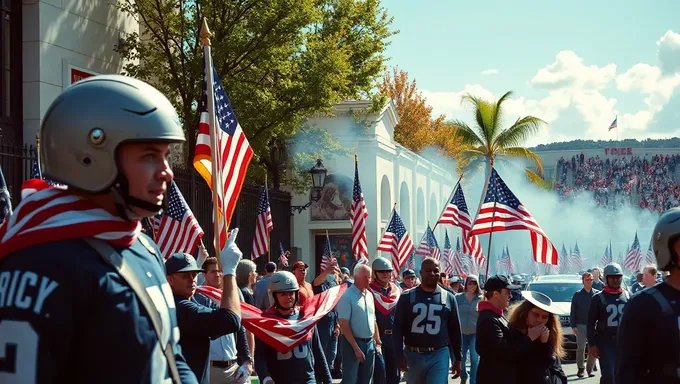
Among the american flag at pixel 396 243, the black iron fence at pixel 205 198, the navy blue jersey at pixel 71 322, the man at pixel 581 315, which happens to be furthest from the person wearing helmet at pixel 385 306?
the navy blue jersey at pixel 71 322

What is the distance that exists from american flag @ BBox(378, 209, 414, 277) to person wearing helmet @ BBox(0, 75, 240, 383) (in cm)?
2187

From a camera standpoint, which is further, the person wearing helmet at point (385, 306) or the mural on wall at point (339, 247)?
the mural on wall at point (339, 247)

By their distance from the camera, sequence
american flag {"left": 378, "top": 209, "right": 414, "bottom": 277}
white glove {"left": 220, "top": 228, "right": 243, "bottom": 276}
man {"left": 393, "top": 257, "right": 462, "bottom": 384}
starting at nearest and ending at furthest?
white glove {"left": 220, "top": 228, "right": 243, "bottom": 276}, man {"left": 393, "top": 257, "right": 462, "bottom": 384}, american flag {"left": 378, "top": 209, "right": 414, "bottom": 277}

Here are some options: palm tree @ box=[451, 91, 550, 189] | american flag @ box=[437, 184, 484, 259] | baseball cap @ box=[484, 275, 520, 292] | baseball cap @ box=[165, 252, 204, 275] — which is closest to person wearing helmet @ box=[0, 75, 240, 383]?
baseball cap @ box=[165, 252, 204, 275]

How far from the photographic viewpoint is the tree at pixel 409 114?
56688mm

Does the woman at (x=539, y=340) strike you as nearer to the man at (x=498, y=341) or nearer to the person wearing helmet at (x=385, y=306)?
the man at (x=498, y=341)

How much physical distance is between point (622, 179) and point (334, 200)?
7975 cm

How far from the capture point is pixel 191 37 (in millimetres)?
23781

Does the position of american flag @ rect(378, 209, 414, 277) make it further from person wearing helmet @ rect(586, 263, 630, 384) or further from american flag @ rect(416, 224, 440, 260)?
person wearing helmet @ rect(586, 263, 630, 384)

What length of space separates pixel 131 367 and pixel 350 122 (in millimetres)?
38835

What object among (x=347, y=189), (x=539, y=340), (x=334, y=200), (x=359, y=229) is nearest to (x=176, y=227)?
(x=539, y=340)

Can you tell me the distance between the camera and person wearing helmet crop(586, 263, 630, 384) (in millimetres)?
14203

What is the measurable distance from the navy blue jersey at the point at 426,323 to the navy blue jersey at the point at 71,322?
9.06 meters

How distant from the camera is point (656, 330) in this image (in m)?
5.29
